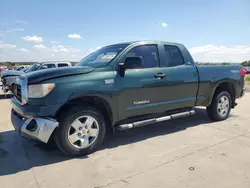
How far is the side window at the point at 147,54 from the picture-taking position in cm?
438

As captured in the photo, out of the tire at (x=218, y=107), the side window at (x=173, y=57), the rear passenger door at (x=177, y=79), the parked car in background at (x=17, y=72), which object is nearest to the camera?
the rear passenger door at (x=177, y=79)

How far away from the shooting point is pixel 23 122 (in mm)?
3504

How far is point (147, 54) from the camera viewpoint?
4512mm

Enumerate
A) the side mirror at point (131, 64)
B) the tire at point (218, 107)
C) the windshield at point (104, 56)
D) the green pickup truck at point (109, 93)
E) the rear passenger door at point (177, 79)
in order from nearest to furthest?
the green pickup truck at point (109, 93)
the side mirror at point (131, 64)
the windshield at point (104, 56)
the rear passenger door at point (177, 79)
the tire at point (218, 107)

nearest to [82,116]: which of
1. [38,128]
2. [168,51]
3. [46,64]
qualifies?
[38,128]

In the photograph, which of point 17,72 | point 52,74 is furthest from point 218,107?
point 17,72

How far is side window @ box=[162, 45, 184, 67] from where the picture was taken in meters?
4.73

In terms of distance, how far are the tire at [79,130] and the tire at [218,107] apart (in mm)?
3035

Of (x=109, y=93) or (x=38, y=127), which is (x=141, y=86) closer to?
(x=109, y=93)

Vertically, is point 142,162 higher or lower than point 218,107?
lower

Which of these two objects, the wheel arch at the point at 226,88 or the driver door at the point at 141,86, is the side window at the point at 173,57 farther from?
the wheel arch at the point at 226,88

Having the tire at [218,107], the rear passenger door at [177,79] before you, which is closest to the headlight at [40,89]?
the rear passenger door at [177,79]

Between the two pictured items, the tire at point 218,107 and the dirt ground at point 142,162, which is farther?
the tire at point 218,107

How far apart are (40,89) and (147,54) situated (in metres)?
2.15
